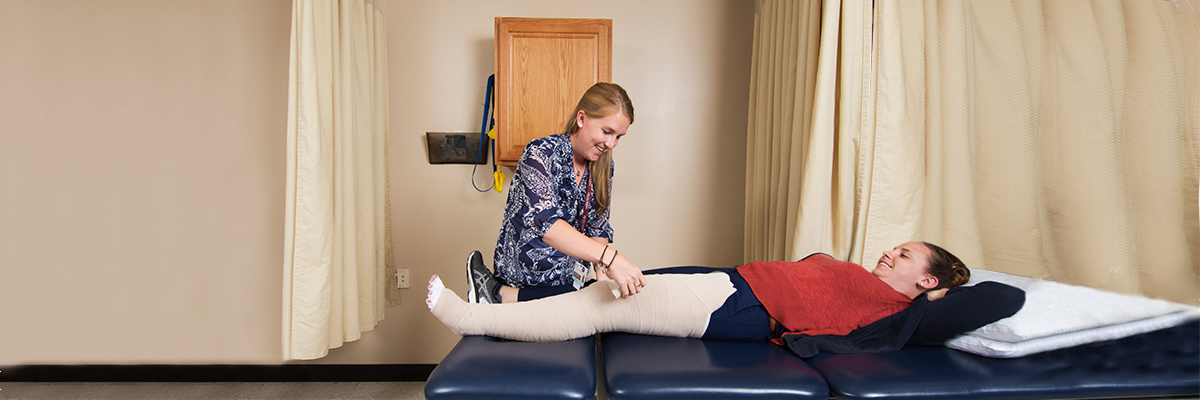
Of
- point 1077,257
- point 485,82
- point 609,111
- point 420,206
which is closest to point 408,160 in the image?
point 420,206

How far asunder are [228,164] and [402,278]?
88 centimetres

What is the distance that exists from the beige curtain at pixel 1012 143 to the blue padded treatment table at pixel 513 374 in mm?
946

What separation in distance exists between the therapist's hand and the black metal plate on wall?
1.31 m

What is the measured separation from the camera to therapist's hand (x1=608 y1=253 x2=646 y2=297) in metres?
1.18

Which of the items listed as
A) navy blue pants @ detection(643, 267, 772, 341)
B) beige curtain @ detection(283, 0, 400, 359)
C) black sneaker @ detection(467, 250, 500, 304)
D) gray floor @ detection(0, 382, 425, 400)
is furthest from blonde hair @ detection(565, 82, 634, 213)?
gray floor @ detection(0, 382, 425, 400)

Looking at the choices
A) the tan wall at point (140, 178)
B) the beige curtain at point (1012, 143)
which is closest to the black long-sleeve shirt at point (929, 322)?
the beige curtain at point (1012, 143)

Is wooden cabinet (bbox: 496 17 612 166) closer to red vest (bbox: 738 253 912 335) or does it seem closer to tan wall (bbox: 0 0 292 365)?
tan wall (bbox: 0 0 292 365)

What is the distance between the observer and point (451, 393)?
0.92 m

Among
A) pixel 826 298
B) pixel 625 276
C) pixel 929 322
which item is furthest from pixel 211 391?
pixel 929 322

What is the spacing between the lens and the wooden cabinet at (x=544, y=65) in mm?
2094

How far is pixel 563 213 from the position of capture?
1.51 metres

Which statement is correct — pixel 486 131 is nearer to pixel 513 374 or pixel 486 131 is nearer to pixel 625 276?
pixel 625 276

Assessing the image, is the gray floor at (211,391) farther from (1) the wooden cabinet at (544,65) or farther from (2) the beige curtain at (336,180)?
(1) the wooden cabinet at (544,65)

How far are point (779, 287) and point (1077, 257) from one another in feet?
1.85
